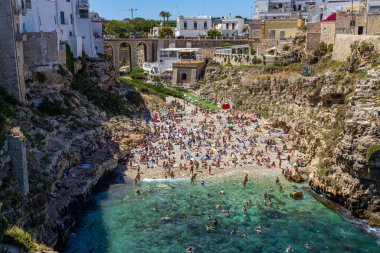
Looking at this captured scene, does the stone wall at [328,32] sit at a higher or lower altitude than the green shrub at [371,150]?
higher

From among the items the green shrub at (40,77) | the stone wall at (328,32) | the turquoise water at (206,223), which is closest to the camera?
the turquoise water at (206,223)

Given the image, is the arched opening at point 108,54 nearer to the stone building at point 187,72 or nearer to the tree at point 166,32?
the tree at point 166,32

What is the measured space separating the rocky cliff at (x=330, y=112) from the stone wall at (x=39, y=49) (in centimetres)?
2205

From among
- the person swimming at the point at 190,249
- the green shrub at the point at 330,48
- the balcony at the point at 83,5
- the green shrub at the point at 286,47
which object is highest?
the balcony at the point at 83,5

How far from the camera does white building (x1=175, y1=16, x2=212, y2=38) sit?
75.6m

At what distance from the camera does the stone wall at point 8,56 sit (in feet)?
88.8

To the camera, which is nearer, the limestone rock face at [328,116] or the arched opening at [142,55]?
the limestone rock face at [328,116]

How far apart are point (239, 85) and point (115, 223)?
32674 millimetres

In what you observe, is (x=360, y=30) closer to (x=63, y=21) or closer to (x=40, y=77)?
(x=63, y=21)

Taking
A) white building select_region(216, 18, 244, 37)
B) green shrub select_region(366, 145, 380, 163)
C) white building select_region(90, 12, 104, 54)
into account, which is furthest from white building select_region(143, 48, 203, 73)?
green shrub select_region(366, 145, 380, 163)

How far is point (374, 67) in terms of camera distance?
3008cm

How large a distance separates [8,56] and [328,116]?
23.9 meters

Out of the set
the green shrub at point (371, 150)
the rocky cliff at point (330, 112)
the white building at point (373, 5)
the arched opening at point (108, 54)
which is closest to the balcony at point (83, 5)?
the arched opening at point (108, 54)

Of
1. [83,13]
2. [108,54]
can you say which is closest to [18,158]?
[83,13]
